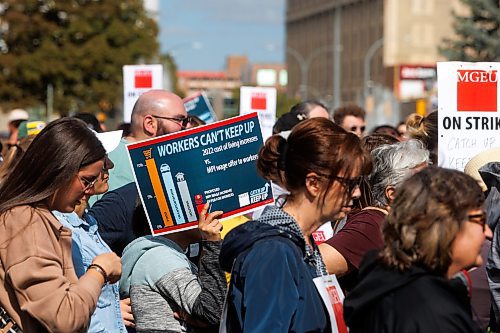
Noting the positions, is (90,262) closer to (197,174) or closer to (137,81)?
(197,174)

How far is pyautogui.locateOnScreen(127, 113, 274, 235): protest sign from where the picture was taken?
500 cm

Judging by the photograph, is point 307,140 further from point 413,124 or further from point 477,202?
point 413,124

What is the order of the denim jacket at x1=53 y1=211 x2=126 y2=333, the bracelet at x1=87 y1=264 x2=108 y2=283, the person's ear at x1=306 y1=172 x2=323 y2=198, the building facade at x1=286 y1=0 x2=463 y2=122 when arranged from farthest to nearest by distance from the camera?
the building facade at x1=286 y1=0 x2=463 y2=122 → the denim jacket at x1=53 y1=211 x2=126 y2=333 → the bracelet at x1=87 y1=264 x2=108 y2=283 → the person's ear at x1=306 y1=172 x2=323 y2=198

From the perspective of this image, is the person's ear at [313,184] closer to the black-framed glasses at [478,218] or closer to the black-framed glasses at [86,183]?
the black-framed glasses at [478,218]

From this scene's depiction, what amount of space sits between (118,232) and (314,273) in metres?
1.92

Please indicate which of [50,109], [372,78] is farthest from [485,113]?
[372,78]

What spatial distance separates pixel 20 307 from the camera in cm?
394

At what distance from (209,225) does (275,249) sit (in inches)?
44.9

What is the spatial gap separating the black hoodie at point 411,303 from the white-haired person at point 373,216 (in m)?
1.23

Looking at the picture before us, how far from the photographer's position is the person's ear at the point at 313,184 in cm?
393

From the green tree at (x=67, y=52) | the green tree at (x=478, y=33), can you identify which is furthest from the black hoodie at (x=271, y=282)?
the green tree at (x=67, y=52)

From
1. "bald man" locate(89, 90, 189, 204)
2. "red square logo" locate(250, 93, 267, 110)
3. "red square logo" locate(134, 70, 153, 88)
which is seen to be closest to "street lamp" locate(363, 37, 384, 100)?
"red square logo" locate(250, 93, 267, 110)

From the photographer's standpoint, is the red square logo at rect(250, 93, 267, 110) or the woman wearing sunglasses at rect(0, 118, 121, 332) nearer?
the woman wearing sunglasses at rect(0, 118, 121, 332)

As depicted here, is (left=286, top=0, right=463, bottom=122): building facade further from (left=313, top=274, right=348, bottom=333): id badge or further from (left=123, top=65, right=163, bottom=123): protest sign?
(left=313, top=274, right=348, bottom=333): id badge
